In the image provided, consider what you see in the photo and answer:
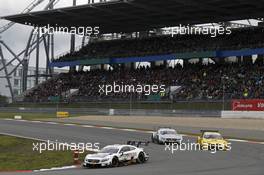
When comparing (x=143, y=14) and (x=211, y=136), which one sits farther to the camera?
(x=143, y=14)

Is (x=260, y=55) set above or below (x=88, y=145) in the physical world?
above

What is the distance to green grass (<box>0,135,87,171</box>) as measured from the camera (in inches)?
1043

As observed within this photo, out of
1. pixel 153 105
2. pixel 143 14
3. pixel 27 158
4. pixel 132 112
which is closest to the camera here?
pixel 27 158

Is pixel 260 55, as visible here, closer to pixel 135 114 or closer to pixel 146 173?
pixel 135 114

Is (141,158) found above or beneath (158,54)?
beneath

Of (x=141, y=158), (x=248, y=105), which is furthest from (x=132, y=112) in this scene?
(x=141, y=158)

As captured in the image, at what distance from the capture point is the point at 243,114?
50062 millimetres

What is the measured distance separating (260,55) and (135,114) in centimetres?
1519

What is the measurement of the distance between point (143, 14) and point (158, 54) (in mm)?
5750

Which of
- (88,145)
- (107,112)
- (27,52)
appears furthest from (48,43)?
(88,145)

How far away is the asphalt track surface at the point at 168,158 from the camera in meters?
21.7

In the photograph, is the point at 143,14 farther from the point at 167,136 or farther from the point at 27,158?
the point at 27,158

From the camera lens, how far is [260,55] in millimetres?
62844

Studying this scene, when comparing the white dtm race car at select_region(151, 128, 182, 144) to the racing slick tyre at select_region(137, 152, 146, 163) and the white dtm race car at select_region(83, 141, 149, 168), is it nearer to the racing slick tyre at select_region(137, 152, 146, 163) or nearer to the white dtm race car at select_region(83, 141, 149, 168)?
the racing slick tyre at select_region(137, 152, 146, 163)
